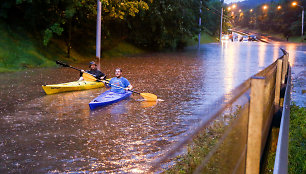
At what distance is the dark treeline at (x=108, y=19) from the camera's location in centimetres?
2455

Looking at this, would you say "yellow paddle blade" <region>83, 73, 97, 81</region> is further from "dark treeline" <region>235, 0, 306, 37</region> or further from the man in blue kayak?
"dark treeline" <region>235, 0, 306, 37</region>

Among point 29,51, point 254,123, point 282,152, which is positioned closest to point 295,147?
point 282,152

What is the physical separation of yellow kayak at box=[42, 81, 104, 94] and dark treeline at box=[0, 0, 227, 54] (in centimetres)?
923

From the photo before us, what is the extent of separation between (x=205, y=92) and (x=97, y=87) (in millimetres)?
4426

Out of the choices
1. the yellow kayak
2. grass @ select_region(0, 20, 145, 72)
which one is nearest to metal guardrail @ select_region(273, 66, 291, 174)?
the yellow kayak

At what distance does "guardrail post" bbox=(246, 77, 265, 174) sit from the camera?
3262 millimetres

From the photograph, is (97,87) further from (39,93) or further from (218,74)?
(218,74)

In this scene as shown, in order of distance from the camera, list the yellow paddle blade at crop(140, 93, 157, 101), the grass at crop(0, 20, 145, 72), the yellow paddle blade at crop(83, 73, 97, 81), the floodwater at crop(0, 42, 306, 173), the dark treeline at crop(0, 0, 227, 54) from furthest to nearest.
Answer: the dark treeline at crop(0, 0, 227, 54) < the grass at crop(0, 20, 145, 72) < the yellow paddle blade at crop(83, 73, 97, 81) < the yellow paddle blade at crop(140, 93, 157, 101) < the floodwater at crop(0, 42, 306, 173)

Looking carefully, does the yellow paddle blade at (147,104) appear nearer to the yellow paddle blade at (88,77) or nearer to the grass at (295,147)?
the yellow paddle blade at (88,77)

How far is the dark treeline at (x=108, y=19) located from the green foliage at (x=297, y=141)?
16.5 meters

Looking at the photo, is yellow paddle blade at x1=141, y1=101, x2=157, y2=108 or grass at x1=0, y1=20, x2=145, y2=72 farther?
grass at x1=0, y1=20, x2=145, y2=72

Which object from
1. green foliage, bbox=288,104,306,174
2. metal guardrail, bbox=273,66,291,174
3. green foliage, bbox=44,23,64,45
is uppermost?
green foliage, bbox=44,23,64,45

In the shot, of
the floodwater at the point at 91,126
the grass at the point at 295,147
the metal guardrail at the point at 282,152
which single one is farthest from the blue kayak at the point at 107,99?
the metal guardrail at the point at 282,152

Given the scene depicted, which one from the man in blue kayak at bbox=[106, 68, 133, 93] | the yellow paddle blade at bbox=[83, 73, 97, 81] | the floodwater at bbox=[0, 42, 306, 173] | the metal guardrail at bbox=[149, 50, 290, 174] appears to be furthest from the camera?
the yellow paddle blade at bbox=[83, 73, 97, 81]
